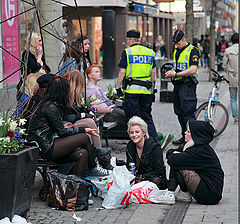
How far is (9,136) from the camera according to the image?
5.00m

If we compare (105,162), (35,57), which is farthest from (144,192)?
(35,57)

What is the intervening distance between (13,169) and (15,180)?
0.10 m

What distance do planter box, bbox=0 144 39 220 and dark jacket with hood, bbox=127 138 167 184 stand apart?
1.73 metres

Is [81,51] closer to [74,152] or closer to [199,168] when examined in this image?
[74,152]

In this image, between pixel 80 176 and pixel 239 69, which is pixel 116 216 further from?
pixel 239 69

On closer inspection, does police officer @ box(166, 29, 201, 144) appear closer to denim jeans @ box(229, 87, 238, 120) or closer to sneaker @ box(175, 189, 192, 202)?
denim jeans @ box(229, 87, 238, 120)

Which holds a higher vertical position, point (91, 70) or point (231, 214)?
point (91, 70)

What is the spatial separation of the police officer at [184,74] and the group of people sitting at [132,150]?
2566mm

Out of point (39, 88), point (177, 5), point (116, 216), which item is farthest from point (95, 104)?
point (177, 5)

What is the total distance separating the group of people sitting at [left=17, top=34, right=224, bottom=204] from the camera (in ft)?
19.5

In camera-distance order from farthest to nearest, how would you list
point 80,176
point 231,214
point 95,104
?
1. point 95,104
2. point 80,176
3. point 231,214

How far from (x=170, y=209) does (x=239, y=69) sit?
5.39m

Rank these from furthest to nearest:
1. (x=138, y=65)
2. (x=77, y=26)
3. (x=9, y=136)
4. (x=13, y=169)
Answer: (x=77, y=26) → (x=138, y=65) → (x=9, y=136) → (x=13, y=169)

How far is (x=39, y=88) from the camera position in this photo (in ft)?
21.4
